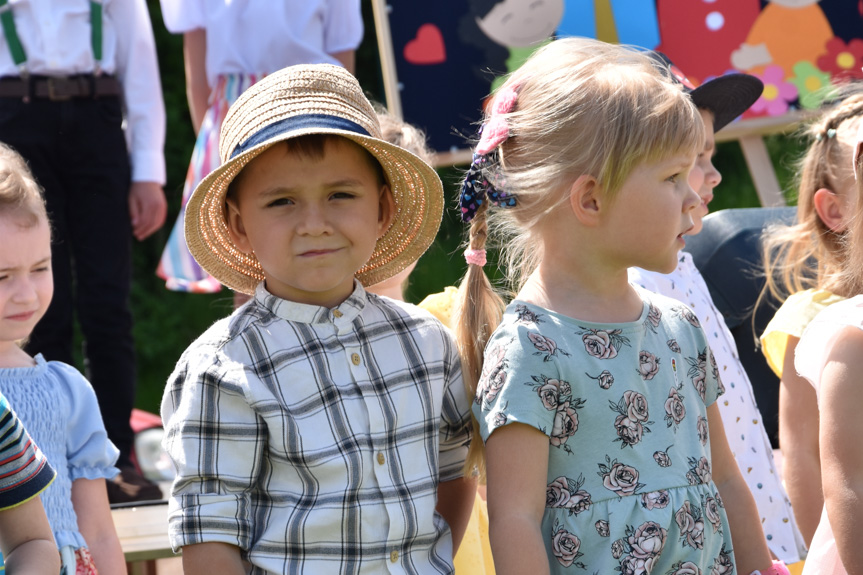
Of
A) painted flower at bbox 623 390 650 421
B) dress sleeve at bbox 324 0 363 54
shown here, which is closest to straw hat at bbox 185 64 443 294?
painted flower at bbox 623 390 650 421

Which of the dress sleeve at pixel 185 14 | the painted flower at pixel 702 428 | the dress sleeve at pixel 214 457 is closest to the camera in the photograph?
the dress sleeve at pixel 214 457

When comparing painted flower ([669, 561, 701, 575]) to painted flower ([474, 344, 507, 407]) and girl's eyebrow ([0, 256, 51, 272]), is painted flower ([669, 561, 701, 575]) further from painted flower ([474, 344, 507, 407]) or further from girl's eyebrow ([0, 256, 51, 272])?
girl's eyebrow ([0, 256, 51, 272])

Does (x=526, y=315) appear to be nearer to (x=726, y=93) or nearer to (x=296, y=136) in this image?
(x=296, y=136)

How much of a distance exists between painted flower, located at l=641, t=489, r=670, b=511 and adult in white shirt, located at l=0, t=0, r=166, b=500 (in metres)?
2.15

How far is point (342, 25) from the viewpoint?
4.06 metres

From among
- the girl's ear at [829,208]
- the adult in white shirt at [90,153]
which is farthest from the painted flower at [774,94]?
the adult in white shirt at [90,153]

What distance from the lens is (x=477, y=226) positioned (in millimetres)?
2111

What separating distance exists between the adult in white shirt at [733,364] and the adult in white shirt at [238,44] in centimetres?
157

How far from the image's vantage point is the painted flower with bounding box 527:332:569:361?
188cm

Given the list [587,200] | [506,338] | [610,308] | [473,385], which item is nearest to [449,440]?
[473,385]

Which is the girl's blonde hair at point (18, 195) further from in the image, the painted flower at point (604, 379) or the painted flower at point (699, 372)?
the painted flower at point (699, 372)

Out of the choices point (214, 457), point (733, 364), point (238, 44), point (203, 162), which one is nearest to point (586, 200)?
point (214, 457)

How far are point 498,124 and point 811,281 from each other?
58.7 inches

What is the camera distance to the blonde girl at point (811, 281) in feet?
8.64
